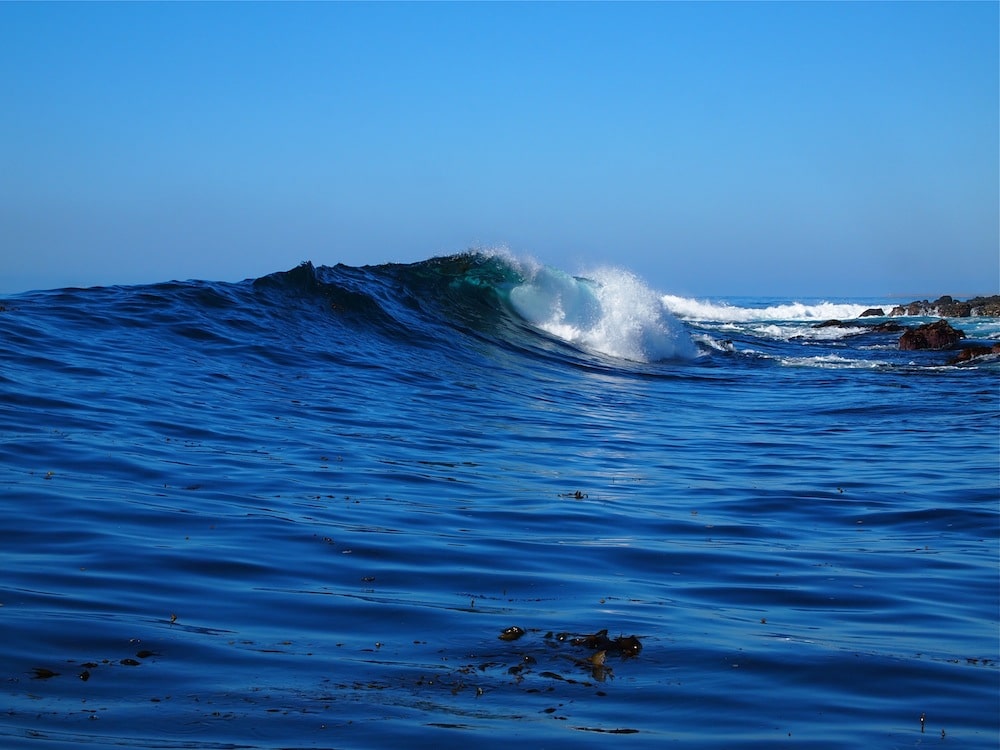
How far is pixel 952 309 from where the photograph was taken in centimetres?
4384

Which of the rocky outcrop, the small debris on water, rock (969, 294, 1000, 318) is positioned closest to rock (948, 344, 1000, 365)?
the small debris on water

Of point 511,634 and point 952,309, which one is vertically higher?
point 952,309

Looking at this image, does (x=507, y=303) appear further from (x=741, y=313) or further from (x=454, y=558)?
(x=741, y=313)

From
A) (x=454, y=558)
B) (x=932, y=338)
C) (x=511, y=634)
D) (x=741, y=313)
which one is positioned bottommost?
(x=511, y=634)

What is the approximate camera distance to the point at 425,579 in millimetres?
5145

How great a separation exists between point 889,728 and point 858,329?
33.0 meters

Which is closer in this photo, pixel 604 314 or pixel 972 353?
pixel 972 353

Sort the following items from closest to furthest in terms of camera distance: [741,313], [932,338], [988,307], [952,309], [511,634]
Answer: [511,634], [932,338], [988,307], [952,309], [741,313]

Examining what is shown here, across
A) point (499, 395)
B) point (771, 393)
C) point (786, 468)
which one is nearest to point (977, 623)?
point (786, 468)

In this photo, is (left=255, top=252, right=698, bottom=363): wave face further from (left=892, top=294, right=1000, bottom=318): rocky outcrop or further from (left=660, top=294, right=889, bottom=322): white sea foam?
(left=892, top=294, right=1000, bottom=318): rocky outcrop

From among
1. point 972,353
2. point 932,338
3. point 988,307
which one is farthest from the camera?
point 988,307

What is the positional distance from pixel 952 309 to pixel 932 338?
807 inches

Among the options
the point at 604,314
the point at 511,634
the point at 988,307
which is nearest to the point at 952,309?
the point at 988,307

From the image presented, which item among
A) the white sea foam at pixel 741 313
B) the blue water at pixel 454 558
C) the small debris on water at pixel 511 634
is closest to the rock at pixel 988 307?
the white sea foam at pixel 741 313
